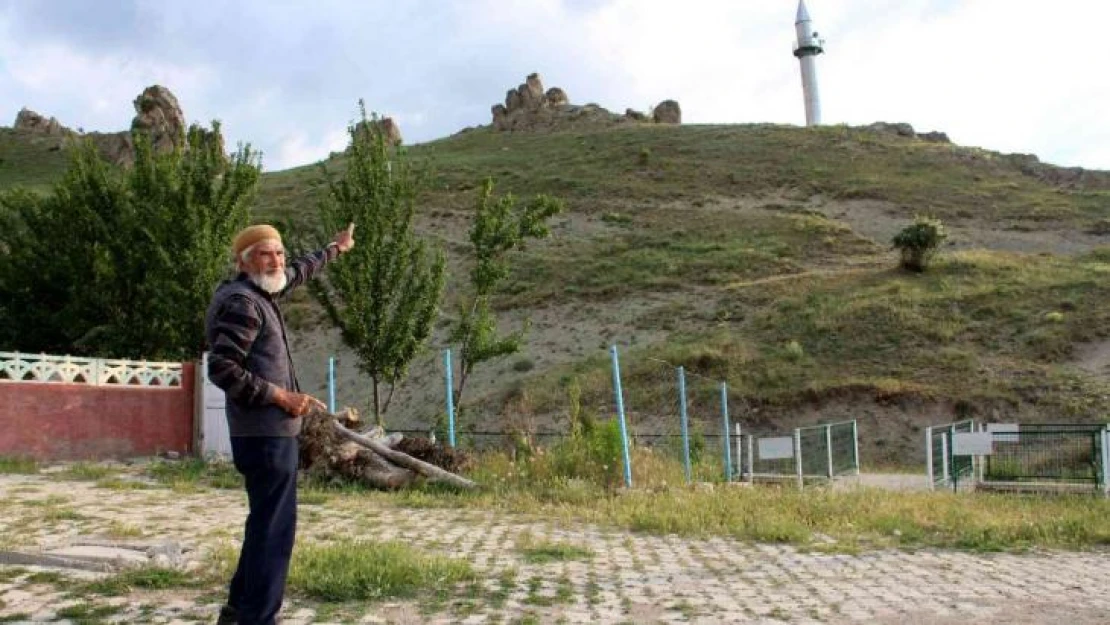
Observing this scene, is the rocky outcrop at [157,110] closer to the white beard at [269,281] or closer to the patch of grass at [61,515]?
the patch of grass at [61,515]

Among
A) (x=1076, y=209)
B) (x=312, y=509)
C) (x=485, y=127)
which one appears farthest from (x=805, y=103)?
(x=312, y=509)

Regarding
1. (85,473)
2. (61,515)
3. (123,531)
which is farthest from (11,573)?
(85,473)

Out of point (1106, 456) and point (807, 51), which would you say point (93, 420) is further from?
point (807, 51)

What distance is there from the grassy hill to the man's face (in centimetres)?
1012

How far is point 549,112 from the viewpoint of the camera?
87562mm

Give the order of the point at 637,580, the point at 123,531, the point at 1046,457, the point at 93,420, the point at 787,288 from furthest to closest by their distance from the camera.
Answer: the point at 787,288, the point at 93,420, the point at 1046,457, the point at 123,531, the point at 637,580

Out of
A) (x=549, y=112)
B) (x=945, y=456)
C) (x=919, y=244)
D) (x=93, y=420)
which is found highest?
(x=549, y=112)

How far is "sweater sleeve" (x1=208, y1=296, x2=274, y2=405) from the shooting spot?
386 cm

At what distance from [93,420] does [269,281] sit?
40.9 ft

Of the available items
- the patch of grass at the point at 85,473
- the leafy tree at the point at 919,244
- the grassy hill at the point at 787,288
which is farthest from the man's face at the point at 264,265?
the leafy tree at the point at 919,244

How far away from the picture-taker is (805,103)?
84875mm

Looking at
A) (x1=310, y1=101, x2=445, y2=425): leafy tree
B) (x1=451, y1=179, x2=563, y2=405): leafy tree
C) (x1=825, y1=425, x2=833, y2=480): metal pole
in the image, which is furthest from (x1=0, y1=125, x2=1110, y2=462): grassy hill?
(x1=825, y1=425, x2=833, y2=480): metal pole

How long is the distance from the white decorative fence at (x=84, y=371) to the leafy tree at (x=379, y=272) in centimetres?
303

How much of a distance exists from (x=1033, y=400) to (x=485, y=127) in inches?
2777
